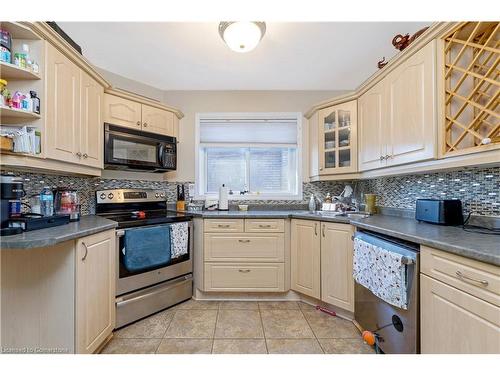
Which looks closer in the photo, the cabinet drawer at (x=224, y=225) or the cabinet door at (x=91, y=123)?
the cabinet door at (x=91, y=123)

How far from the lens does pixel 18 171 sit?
64.0 inches

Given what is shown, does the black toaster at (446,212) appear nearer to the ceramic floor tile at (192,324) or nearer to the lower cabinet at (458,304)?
the lower cabinet at (458,304)

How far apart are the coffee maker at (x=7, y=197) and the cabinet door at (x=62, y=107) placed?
0.30 metres

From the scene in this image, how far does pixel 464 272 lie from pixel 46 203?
2.43 m

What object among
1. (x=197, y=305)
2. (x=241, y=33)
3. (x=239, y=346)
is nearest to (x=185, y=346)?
(x=239, y=346)

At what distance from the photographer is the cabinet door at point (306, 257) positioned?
6.91 feet

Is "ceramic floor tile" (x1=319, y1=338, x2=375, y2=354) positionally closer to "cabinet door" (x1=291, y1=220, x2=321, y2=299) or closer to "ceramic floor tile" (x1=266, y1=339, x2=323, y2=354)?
"ceramic floor tile" (x1=266, y1=339, x2=323, y2=354)

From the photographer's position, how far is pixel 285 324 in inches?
74.0

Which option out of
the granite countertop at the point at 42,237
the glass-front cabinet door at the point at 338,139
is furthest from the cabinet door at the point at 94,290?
the glass-front cabinet door at the point at 338,139

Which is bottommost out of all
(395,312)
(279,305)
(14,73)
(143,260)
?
(279,305)

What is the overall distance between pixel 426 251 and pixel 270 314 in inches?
56.2

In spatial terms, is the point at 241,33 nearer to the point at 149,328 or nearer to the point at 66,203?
the point at 66,203

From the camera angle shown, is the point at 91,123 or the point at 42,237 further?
the point at 91,123
